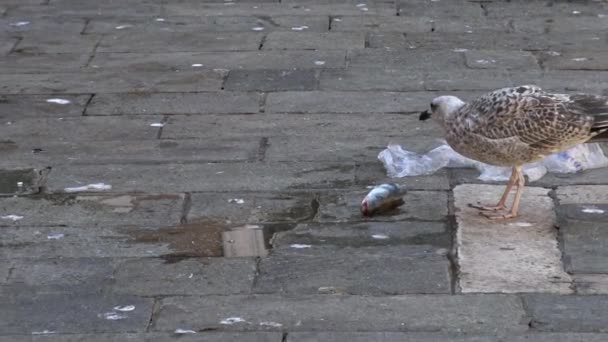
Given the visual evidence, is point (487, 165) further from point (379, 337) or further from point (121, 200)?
point (379, 337)

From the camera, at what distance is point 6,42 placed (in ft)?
32.9

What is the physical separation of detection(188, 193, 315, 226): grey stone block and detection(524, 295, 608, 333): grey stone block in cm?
152

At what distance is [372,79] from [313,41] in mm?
1163

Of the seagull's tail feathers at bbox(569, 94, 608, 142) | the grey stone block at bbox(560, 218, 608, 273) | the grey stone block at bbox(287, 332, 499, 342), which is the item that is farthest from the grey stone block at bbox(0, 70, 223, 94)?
the grey stone block at bbox(287, 332, 499, 342)

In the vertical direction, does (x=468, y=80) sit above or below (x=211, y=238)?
below

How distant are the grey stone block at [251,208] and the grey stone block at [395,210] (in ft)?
0.31

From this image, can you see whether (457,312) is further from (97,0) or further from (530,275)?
(97,0)

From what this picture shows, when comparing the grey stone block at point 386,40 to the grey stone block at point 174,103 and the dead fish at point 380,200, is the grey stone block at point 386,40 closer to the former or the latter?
the grey stone block at point 174,103

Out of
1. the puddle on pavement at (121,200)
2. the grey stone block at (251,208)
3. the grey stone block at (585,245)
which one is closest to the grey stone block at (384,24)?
the grey stone block at (251,208)

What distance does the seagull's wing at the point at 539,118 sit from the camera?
6137 millimetres

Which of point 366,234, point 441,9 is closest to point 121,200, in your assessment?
point 366,234

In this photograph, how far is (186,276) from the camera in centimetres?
573

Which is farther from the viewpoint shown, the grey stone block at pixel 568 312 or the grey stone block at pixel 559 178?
the grey stone block at pixel 559 178

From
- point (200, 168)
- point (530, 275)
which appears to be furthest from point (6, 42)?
point (530, 275)
